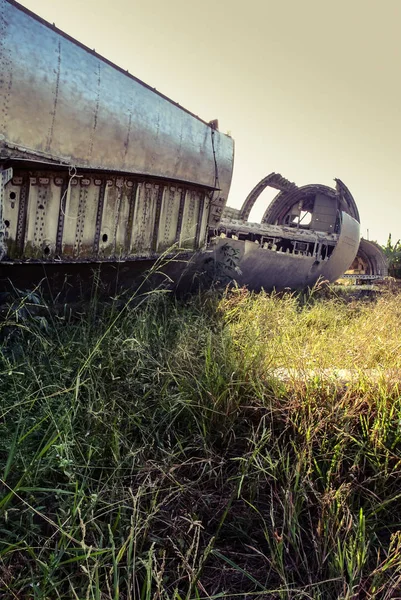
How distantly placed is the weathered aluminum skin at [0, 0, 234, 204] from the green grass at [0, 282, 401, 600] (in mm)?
2485

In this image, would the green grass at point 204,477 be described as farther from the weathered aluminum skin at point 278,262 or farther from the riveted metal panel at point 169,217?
the weathered aluminum skin at point 278,262

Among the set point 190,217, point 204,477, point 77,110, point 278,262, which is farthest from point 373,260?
point 204,477

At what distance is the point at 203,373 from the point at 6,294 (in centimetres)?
273

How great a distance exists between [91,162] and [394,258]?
21.8 metres

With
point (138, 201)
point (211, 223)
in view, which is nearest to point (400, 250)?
point (211, 223)

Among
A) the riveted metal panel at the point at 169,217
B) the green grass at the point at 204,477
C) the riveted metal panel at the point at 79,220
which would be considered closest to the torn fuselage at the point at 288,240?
the riveted metal panel at the point at 169,217

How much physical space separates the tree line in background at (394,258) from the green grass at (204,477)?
21.0m

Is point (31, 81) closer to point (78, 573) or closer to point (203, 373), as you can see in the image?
point (203, 373)

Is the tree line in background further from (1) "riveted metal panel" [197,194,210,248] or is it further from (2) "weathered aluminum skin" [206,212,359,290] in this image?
(1) "riveted metal panel" [197,194,210,248]

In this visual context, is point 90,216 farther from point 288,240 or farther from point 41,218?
point 288,240

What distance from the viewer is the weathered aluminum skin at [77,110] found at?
5016 mm

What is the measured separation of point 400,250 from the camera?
25688 millimetres

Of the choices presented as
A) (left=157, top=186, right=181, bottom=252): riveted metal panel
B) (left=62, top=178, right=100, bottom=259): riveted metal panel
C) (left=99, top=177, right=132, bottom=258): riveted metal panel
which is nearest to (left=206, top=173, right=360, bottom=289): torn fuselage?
(left=157, top=186, right=181, bottom=252): riveted metal panel

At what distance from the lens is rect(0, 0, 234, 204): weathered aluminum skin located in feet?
16.5
